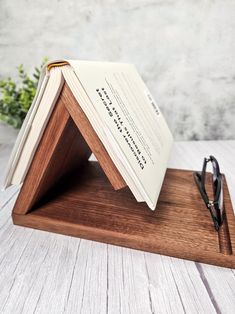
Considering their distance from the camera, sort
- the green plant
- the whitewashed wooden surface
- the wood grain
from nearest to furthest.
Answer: the whitewashed wooden surface → the wood grain → the green plant

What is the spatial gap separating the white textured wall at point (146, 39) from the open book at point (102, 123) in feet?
2.39

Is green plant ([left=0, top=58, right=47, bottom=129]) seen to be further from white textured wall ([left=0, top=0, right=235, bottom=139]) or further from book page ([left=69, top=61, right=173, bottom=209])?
book page ([left=69, top=61, right=173, bottom=209])

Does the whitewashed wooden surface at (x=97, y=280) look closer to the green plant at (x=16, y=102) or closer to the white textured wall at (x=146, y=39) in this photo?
the green plant at (x=16, y=102)

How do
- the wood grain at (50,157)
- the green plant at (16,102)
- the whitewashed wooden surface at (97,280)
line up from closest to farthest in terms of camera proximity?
the whitewashed wooden surface at (97,280), the wood grain at (50,157), the green plant at (16,102)

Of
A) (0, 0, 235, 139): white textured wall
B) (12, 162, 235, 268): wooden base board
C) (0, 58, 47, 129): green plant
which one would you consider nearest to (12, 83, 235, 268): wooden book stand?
(12, 162, 235, 268): wooden base board

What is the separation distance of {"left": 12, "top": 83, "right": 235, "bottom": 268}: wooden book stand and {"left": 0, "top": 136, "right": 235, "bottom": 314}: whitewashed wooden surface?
0.07ft

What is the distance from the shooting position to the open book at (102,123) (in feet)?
Result: 1.37

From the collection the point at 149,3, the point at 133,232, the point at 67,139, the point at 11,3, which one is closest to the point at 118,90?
the point at 67,139

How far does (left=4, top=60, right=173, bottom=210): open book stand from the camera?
1.37 ft

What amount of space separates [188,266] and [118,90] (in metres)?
0.35

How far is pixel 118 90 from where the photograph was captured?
0.53 metres

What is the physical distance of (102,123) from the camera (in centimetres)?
42

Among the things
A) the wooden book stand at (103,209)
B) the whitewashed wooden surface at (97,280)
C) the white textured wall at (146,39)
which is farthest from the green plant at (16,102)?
the whitewashed wooden surface at (97,280)

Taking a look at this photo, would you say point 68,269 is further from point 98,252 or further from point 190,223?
point 190,223
